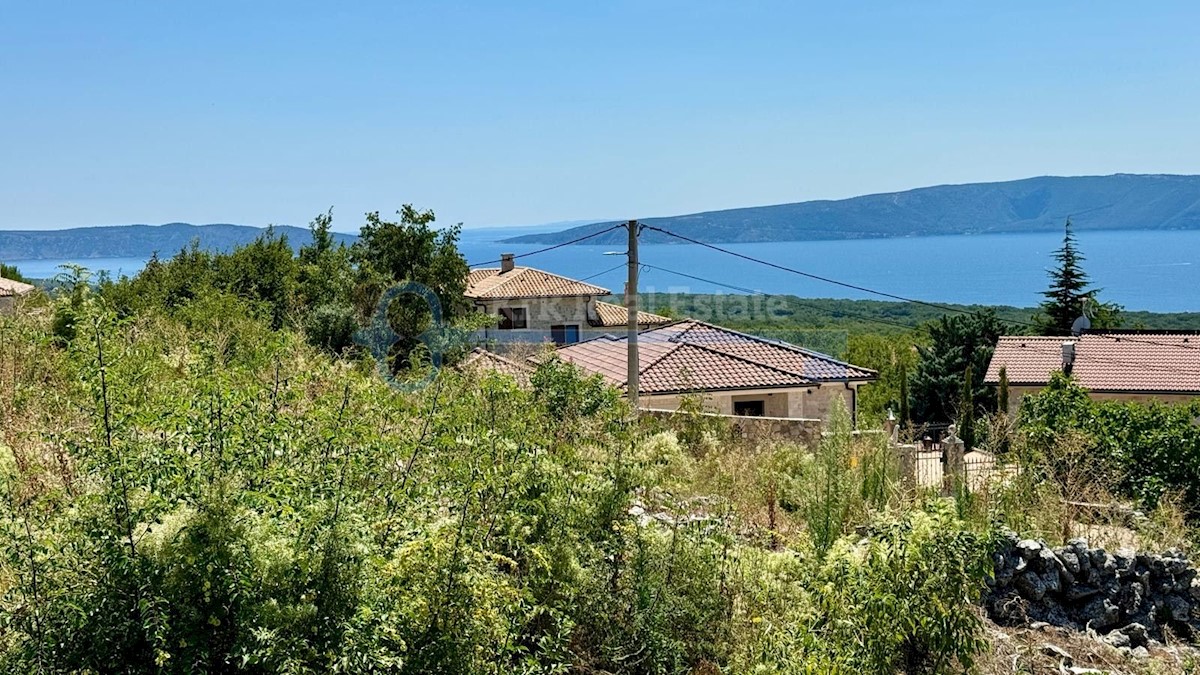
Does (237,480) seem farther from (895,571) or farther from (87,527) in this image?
(895,571)

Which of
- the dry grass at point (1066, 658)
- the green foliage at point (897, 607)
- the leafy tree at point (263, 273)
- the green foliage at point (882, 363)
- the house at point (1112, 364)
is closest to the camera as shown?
the green foliage at point (897, 607)

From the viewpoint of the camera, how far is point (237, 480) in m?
3.79

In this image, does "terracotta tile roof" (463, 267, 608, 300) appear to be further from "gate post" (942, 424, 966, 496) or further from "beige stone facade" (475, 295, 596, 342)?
"gate post" (942, 424, 966, 496)

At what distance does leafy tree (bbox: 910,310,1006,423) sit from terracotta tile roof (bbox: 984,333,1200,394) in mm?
6308

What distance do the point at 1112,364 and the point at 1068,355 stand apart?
55.8 inches

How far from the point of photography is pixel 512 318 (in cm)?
3950

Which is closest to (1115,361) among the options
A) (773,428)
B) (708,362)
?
(708,362)

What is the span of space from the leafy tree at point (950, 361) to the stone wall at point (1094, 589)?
29.8m

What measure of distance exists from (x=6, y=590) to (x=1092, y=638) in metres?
6.47

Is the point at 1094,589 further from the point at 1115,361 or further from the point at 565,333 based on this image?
the point at 565,333

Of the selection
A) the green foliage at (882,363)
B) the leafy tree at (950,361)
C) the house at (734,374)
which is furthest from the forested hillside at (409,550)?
the green foliage at (882,363)

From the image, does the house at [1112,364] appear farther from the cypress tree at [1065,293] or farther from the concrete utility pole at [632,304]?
the cypress tree at [1065,293]

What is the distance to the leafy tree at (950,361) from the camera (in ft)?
122

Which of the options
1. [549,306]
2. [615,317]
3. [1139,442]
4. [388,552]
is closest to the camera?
[388,552]
